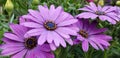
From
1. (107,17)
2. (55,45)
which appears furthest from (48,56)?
(107,17)

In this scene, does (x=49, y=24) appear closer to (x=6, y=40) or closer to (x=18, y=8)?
(x=6, y=40)

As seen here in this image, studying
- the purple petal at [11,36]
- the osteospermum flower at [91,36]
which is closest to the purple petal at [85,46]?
the osteospermum flower at [91,36]

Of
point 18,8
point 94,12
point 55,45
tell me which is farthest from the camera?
point 18,8

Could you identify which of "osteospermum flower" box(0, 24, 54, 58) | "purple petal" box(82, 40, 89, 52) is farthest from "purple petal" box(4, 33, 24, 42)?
"purple petal" box(82, 40, 89, 52)

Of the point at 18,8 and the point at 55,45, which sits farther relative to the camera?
the point at 18,8

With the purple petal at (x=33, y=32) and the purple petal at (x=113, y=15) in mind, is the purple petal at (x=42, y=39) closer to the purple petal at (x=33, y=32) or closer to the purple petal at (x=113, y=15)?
the purple petal at (x=33, y=32)
